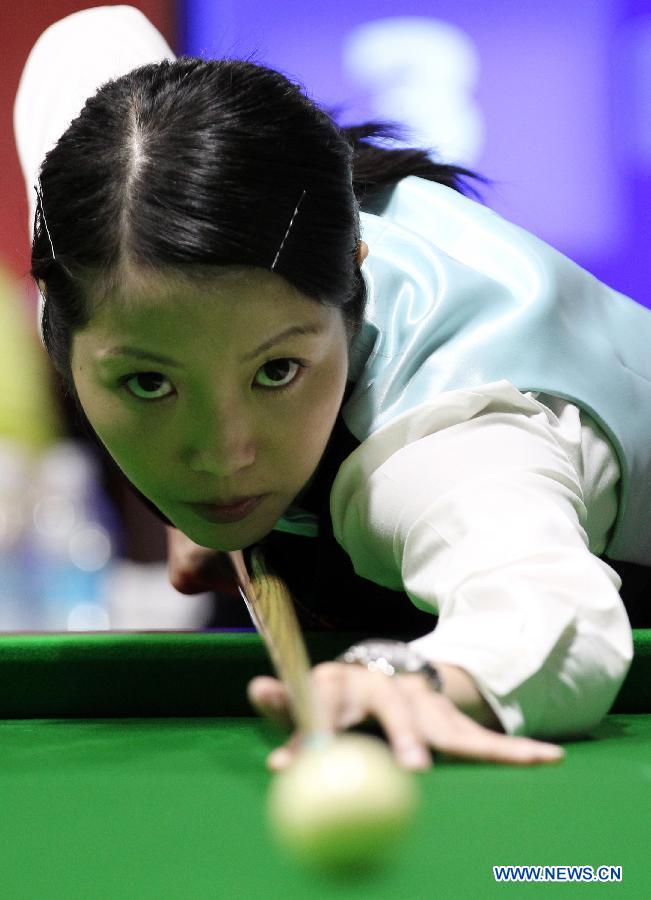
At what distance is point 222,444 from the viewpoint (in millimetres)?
1530

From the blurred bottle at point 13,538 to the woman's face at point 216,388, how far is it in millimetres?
3210

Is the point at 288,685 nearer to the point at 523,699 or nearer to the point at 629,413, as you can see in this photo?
the point at 523,699

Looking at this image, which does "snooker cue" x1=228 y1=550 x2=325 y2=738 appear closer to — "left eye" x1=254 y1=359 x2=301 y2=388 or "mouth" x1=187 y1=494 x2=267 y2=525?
"mouth" x1=187 y1=494 x2=267 y2=525

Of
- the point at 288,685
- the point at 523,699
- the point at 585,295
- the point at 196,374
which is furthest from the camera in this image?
the point at 585,295

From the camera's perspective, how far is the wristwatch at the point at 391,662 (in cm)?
118

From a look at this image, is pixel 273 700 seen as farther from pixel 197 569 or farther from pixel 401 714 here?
pixel 197 569

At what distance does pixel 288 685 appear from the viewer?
1.04 metres

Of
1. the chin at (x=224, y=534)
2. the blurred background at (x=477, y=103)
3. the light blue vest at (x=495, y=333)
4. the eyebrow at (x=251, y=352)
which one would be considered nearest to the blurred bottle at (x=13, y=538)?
the blurred background at (x=477, y=103)

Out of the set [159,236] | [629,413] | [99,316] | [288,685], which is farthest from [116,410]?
[629,413]

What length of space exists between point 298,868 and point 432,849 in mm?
123

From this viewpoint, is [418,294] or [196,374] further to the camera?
[418,294]

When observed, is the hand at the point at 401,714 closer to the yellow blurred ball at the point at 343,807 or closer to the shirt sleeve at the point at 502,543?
the shirt sleeve at the point at 502,543

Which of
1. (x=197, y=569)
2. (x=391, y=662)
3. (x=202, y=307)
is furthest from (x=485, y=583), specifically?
(x=197, y=569)

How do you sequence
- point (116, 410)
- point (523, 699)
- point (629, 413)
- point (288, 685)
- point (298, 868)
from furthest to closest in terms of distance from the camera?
point (629, 413), point (116, 410), point (523, 699), point (288, 685), point (298, 868)
